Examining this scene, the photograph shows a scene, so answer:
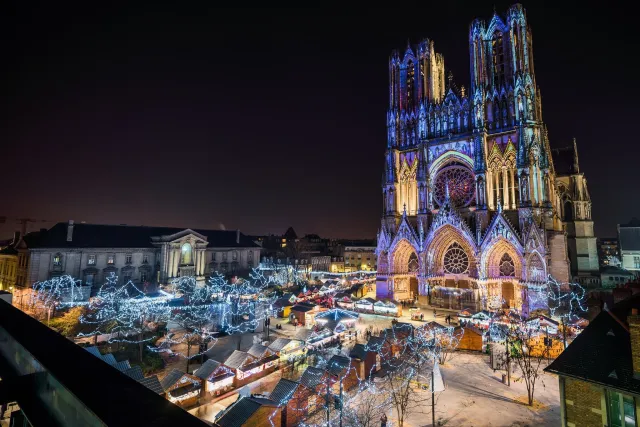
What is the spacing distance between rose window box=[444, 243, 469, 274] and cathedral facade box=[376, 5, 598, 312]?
0.46 feet

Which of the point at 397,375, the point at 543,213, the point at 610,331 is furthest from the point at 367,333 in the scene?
the point at 543,213

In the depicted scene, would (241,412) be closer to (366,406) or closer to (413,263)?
(366,406)

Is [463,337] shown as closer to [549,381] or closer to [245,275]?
[549,381]

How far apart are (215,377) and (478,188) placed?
40.1 meters

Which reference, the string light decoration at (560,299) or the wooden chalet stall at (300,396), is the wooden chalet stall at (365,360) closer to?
the wooden chalet stall at (300,396)

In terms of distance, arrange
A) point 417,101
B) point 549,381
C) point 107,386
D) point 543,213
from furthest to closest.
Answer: point 417,101
point 543,213
point 549,381
point 107,386

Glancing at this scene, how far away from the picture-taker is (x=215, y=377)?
19281mm

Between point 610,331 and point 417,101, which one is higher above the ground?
point 417,101

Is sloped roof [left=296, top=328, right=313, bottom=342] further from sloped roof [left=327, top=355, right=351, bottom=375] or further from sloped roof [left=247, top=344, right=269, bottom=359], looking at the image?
sloped roof [left=327, top=355, right=351, bottom=375]

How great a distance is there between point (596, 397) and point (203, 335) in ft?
83.2

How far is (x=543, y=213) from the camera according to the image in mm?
40062

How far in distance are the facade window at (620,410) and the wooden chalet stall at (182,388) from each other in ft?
60.8

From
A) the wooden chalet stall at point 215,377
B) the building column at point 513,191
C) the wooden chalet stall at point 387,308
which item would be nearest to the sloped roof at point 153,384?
the wooden chalet stall at point 215,377

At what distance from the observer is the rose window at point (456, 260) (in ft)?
148
